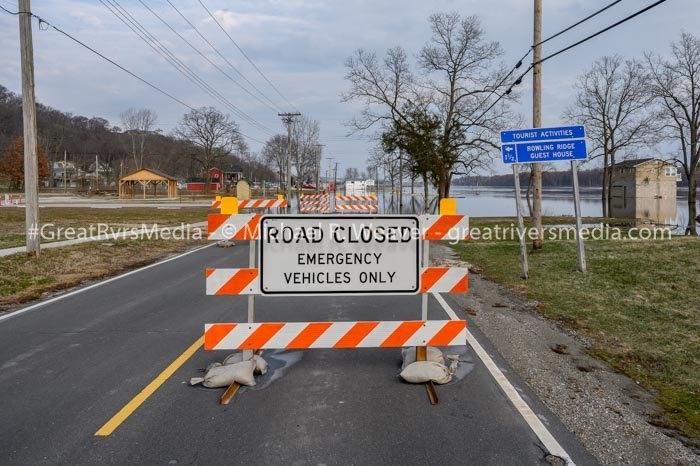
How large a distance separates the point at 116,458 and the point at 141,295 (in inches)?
268

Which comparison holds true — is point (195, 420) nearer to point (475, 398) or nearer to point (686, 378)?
point (475, 398)

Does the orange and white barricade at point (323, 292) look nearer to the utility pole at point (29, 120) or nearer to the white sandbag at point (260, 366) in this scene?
the white sandbag at point (260, 366)

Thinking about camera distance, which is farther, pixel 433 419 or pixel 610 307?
pixel 610 307

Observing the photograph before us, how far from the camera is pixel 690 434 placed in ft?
13.7

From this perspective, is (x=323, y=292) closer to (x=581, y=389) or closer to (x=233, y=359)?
(x=233, y=359)

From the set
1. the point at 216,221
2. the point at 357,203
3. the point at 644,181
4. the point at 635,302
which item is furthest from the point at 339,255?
the point at 644,181

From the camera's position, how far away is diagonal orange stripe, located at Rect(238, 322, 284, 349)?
518 centimetres

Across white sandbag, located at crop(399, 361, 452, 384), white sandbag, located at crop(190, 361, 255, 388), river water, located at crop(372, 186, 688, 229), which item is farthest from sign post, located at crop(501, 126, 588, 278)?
river water, located at crop(372, 186, 688, 229)

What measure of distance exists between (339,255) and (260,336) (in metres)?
1.07

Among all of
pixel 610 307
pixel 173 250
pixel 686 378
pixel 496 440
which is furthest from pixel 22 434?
pixel 173 250

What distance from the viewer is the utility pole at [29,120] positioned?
13.6 metres

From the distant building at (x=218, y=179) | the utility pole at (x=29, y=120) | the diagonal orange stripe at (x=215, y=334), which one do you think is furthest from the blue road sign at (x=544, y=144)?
the distant building at (x=218, y=179)

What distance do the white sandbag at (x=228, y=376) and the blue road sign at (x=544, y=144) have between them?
30.0 ft

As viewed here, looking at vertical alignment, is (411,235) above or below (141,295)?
above
